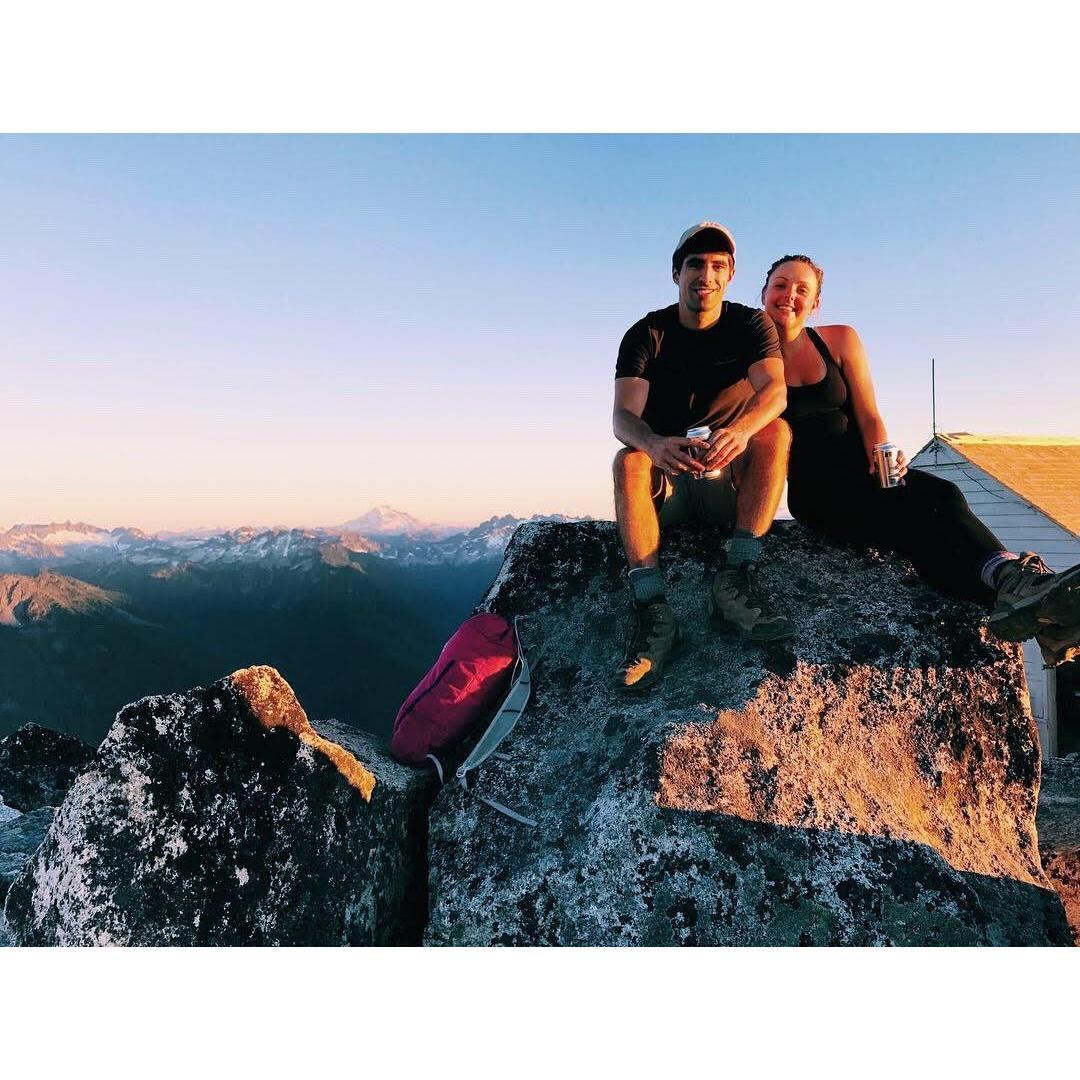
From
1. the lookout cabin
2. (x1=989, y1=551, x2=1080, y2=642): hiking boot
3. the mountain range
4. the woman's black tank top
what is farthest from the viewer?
the mountain range

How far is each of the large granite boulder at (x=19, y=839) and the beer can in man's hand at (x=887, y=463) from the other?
515cm

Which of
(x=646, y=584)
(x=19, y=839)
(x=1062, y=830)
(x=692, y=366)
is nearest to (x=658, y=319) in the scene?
(x=692, y=366)

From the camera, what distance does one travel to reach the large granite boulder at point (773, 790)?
3137mm

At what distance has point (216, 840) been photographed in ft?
10.6

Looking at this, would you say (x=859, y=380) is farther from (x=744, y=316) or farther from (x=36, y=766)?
(x=36, y=766)

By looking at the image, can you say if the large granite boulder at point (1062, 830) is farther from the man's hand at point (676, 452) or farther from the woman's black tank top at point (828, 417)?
the man's hand at point (676, 452)

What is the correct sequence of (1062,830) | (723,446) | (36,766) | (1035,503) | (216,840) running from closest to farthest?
1. (216,840)
2. (723,446)
3. (1062,830)
4. (36,766)
5. (1035,503)

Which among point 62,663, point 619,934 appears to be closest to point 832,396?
point 619,934

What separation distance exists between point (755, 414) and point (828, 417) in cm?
84

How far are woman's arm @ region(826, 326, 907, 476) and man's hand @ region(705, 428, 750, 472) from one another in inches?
42.4

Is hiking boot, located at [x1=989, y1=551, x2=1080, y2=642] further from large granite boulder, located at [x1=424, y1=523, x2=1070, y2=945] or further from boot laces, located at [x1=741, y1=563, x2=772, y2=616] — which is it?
boot laces, located at [x1=741, y1=563, x2=772, y2=616]

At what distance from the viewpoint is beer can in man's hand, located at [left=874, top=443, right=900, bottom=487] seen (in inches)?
174

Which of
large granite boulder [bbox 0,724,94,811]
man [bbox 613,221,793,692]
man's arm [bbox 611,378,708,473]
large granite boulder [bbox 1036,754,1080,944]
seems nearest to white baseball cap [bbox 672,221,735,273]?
man [bbox 613,221,793,692]

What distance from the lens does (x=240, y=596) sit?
7031cm
